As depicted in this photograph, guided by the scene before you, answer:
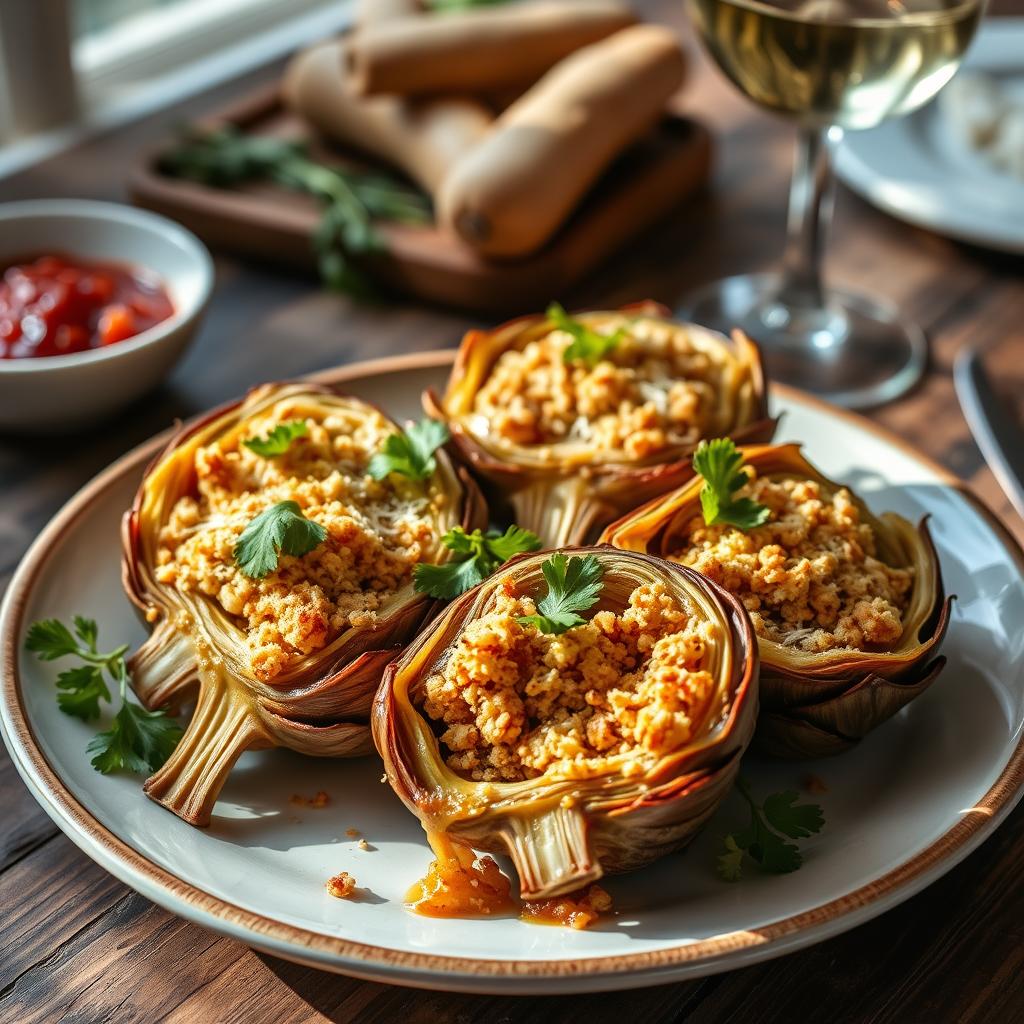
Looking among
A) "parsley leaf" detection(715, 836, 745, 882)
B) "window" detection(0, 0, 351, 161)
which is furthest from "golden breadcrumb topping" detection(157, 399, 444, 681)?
"window" detection(0, 0, 351, 161)

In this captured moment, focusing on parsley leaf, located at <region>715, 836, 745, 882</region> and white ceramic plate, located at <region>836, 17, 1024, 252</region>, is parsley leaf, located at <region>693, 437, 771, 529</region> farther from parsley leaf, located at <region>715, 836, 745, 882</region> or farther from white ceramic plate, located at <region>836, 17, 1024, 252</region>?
white ceramic plate, located at <region>836, 17, 1024, 252</region>

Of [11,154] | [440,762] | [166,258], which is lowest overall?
[11,154]

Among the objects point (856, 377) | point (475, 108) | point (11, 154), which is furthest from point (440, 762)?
point (11, 154)

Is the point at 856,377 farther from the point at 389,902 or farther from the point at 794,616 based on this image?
the point at 389,902

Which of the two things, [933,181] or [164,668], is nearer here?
[164,668]

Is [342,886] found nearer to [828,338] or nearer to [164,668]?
[164,668]

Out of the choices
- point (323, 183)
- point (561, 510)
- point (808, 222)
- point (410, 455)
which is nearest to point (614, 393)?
point (561, 510)

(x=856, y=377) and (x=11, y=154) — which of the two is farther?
(x=11, y=154)
